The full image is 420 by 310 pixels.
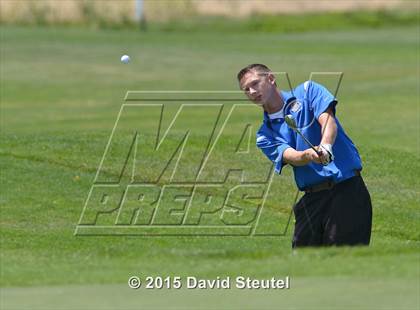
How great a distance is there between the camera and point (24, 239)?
13094 millimetres

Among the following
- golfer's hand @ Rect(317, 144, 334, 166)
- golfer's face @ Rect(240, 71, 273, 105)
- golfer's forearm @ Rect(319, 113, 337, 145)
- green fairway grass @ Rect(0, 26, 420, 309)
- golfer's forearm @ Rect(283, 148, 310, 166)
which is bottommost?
green fairway grass @ Rect(0, 26, 420, 309)

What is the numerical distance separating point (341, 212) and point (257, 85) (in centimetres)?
139

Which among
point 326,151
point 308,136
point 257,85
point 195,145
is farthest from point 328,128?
point 195,145

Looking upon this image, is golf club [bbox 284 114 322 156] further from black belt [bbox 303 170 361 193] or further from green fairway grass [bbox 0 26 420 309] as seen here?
green fairway grass [bbox 0 26 420 309]

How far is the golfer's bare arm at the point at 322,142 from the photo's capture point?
9.84m

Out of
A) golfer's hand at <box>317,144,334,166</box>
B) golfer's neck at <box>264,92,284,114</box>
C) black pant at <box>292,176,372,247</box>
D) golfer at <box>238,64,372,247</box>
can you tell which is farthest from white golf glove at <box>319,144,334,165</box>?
black pant at <box>292,176,372,247</box>

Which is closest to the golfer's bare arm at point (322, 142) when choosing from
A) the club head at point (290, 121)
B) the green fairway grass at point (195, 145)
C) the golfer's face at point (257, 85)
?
the club head at point (290, 121)

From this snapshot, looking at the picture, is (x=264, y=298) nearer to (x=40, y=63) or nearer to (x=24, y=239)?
(x=24, y=239)

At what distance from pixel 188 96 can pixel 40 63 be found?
976 centimetres

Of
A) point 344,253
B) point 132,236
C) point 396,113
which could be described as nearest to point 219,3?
point 396,113

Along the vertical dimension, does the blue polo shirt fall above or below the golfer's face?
below

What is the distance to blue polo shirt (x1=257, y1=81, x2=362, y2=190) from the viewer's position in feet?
33.4

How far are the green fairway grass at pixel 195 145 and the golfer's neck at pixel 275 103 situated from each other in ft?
4.02

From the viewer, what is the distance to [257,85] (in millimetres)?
10078
